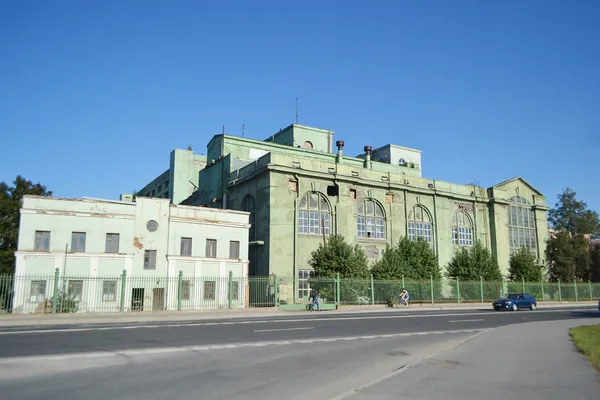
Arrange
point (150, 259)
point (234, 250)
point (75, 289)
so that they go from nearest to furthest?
point (75, 289) → point (150, 259) → point (234, 250)

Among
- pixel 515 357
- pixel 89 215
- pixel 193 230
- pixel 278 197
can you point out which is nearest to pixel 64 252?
pixel 89 215

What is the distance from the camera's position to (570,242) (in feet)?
191

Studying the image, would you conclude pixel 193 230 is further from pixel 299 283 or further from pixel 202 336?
pixel 202 336

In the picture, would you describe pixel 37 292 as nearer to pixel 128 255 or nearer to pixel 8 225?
pixel 128 255

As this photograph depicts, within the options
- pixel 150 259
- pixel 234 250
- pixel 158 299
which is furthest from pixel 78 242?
pixel 234 250

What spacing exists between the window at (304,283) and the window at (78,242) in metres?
16.0

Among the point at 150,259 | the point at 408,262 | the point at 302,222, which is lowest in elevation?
the point at 150,259

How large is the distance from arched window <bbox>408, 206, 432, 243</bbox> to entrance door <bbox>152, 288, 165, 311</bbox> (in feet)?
80.1

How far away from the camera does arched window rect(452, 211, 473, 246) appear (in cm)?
5098

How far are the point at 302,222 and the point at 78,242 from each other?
56.1ft

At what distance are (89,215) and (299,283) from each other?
53.5ft

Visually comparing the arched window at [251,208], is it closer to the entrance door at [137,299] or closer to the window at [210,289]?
the window at [210,289]

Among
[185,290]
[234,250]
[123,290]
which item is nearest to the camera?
[123,290]

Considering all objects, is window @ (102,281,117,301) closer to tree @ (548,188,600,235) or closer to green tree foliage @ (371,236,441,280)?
green tree foliage @ (371,236,441,280)
